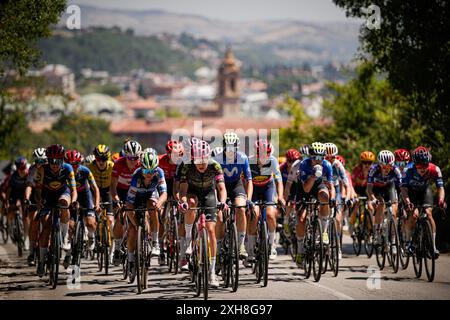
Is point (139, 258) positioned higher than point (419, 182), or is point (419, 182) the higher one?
point (419, 182)

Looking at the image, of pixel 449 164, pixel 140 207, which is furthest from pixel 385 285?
pixel 449 164

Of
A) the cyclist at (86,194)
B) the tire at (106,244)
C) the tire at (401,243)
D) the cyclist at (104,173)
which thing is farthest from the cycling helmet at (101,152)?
the tire at (401,243)

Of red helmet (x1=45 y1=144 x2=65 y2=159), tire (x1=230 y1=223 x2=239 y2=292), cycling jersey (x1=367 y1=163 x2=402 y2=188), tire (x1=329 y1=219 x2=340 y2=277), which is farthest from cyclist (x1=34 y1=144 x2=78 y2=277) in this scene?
cycling jersey (x1=367 y1=163 x2=402 y2=188)

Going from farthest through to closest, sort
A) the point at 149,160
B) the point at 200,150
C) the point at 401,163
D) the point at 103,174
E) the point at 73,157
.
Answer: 1. the point at 401,163
2. the point at 103,174
3. the point at 73,157
4. the point at 149,160
5. the point at 200,150

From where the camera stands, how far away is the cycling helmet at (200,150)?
1295 cm

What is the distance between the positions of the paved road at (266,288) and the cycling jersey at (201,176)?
1.45 m

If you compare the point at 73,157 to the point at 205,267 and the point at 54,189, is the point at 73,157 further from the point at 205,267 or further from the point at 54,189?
the point at 205,267

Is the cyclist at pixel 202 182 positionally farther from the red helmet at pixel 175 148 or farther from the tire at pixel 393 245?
the tire at pixel 393 245

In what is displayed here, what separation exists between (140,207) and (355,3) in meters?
11.9

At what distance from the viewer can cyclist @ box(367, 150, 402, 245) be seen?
16.6 m

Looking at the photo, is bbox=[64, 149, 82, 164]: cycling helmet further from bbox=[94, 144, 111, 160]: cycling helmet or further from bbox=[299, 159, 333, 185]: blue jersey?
bbox=[299, 159, 333, 185]: blue jersey

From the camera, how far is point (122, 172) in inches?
606

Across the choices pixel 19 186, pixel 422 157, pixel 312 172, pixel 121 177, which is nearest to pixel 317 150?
pixel 312 172

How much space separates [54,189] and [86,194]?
1.25m
